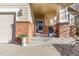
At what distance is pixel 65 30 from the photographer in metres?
16.8

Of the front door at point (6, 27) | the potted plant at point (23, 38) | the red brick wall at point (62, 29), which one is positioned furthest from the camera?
the red brick wall at point (62, 29)

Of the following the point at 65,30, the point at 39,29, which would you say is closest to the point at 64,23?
the point at 65,30

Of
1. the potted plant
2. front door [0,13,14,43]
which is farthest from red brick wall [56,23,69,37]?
front door [0,13,14,43]

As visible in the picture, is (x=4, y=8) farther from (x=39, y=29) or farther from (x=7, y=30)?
(x=39, y=29)

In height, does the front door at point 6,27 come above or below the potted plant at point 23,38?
above

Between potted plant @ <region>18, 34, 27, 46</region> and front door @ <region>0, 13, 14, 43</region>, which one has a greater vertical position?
front door @ <region>0, 13, 14, 43</region>

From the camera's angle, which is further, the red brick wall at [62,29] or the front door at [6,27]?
the red brick wall at [62,29]

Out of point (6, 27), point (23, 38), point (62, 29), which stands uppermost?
point (6, 27)

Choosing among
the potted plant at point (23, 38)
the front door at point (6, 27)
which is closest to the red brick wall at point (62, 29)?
the potted plant at point (23, 38)

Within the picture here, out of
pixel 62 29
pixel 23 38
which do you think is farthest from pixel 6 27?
pixel 62 29

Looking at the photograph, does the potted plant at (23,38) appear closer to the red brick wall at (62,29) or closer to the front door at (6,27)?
the front door at (6,27)

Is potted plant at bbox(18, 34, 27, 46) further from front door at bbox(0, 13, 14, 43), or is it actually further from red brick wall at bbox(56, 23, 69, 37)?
red brick wall at bbox(56, 23, 69, 37)

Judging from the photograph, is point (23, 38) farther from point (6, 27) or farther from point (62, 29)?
point (62, 29)

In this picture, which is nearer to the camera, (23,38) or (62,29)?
(23,38)
